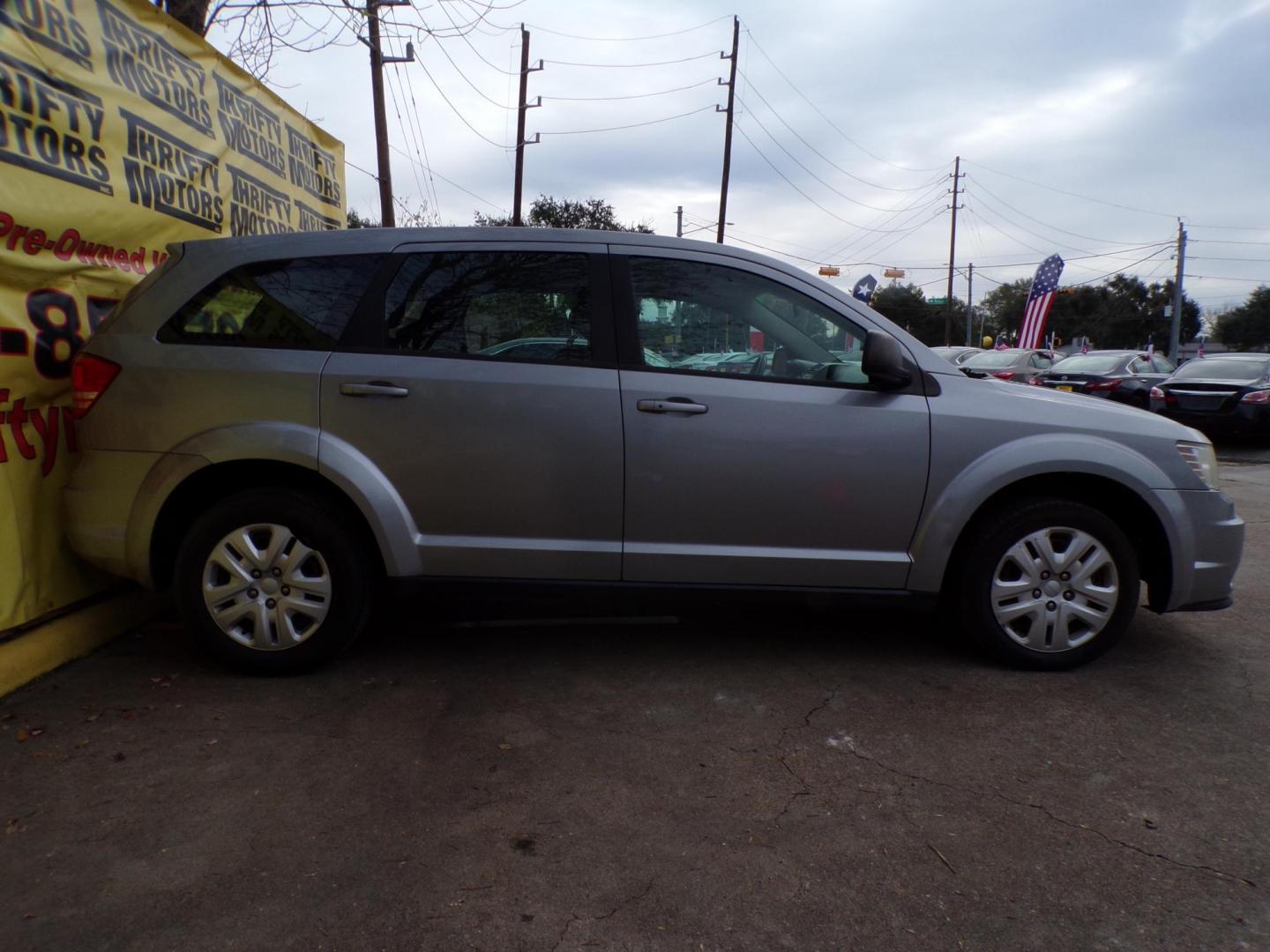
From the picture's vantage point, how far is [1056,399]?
3.66 metres

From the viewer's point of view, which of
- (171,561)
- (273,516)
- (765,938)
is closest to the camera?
(765,938)

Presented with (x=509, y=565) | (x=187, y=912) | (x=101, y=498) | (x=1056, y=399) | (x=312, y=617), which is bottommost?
(x=187, y=912)

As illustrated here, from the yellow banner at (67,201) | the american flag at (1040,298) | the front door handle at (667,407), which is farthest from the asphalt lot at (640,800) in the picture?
the american flag at (1040,298)

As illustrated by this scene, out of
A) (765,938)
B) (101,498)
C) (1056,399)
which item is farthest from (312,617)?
(1056,399)

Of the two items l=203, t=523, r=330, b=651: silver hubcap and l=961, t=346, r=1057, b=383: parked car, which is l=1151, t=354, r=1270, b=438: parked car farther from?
l=203, t=523, r=330, b=651: silver hubcap

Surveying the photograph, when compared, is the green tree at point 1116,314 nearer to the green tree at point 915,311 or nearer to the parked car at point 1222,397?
the green tree at point 915,311

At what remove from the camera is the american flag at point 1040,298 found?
1076 inches

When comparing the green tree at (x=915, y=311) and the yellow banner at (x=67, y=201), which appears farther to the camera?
the green tree at (x=915, y=311)

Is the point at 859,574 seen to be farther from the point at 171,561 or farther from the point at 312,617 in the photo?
the point at 171,561

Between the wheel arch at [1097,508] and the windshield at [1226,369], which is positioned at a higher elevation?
the windshield at [1226,369]

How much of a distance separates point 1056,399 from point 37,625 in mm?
4545

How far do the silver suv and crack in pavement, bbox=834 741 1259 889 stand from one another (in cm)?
83

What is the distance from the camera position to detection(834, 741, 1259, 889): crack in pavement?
229 centimetres

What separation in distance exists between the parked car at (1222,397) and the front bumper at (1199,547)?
10864mm
